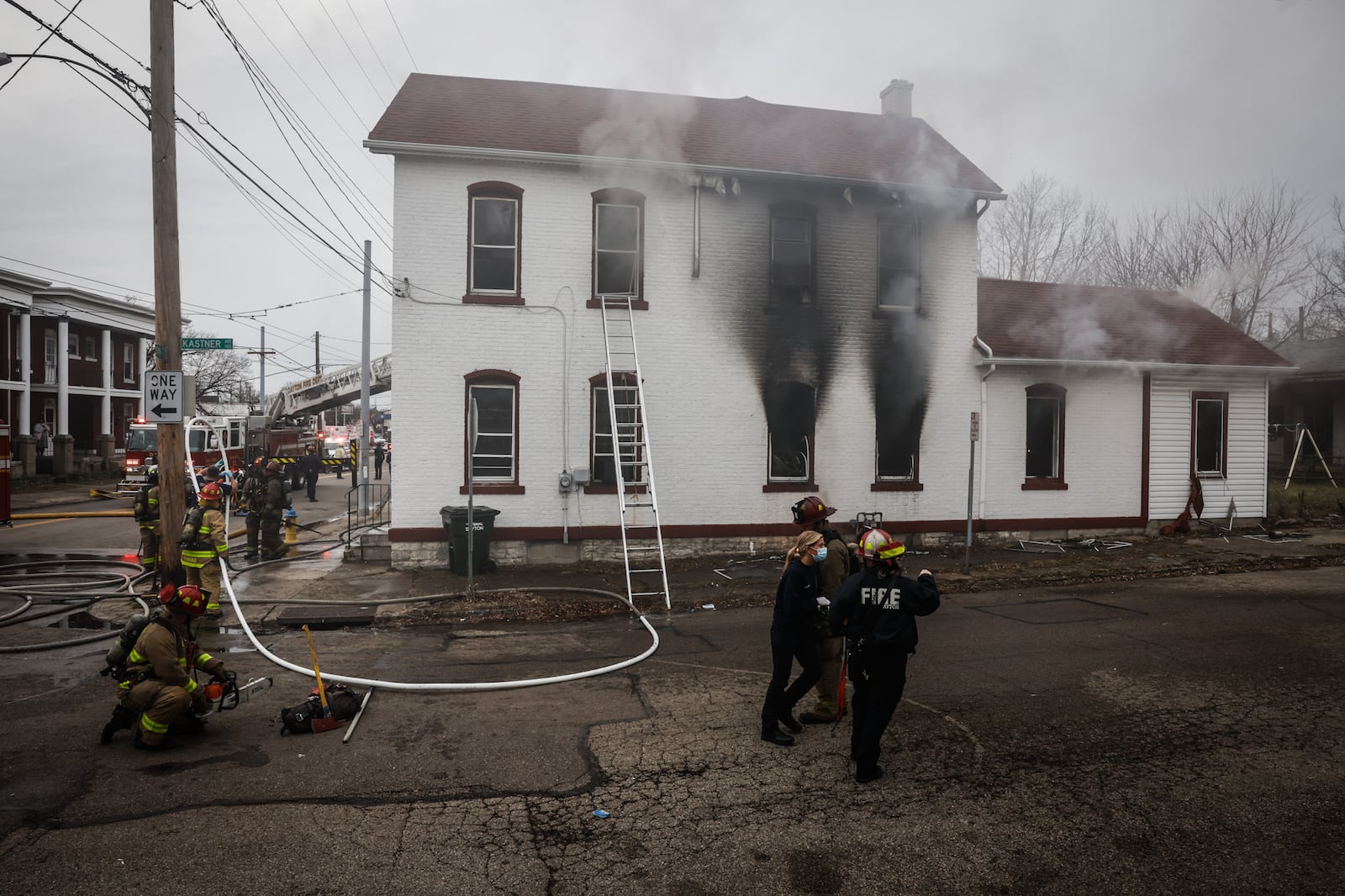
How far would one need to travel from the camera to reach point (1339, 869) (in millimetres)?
4145

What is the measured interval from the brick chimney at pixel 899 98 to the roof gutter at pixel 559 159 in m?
4.49

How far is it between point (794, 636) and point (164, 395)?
788cm

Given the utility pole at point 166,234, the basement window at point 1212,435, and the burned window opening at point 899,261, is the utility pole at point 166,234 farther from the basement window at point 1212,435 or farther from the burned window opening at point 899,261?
the basement window at point 1212,435

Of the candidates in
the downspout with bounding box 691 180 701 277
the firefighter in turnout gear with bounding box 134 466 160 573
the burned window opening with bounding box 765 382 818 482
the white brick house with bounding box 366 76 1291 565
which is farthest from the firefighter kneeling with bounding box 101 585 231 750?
the burned window opening with bounding box 765 382 818 482

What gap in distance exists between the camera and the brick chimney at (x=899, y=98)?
18.0 meters

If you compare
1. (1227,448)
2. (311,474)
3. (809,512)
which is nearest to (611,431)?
(809,512)

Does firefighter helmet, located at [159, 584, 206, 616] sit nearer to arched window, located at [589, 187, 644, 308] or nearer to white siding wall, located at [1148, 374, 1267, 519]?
arched window, located at [589, 187, 644, 308]

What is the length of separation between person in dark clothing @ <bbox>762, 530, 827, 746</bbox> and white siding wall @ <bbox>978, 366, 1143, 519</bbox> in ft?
35.6

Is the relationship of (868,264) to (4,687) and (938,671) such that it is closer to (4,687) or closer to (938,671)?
(938,671)

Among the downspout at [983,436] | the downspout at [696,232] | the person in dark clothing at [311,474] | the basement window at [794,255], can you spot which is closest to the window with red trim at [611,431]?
the downspout at [696,232]

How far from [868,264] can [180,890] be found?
539 inches

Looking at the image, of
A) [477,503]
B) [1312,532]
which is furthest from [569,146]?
[1312,532]

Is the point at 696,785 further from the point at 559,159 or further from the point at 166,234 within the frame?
the point at 559,159

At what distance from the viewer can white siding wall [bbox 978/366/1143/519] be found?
15.8 metres
